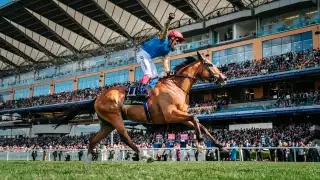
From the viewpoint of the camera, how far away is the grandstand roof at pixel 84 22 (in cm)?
4569

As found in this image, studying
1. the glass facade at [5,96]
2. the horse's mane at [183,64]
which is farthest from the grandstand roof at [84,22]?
the horse's mane at [183,64]

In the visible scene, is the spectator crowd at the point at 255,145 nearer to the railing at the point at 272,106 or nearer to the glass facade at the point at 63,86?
the railing at the point at 272,106

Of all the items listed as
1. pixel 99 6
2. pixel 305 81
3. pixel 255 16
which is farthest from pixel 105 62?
pixel 305 81

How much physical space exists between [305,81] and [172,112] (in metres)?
31.4

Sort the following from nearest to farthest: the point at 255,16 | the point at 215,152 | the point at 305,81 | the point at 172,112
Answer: the point at 172,112, the point at 215,152, the point at 305,81, the point at 255,16

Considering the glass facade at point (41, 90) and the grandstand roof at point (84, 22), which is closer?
the grandstand roof at point (84, 22)

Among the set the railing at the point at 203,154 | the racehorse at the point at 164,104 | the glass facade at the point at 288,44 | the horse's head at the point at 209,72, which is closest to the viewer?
the racehorse at the point at 164,104

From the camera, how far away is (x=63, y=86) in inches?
2431

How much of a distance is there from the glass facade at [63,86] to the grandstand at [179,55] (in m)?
0.17

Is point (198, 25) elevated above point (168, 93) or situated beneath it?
elevated above

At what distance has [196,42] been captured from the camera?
150ft

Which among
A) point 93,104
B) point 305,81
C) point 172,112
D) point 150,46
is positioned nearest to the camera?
point 172,112

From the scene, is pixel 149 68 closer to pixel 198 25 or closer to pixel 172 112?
pixel 172 112

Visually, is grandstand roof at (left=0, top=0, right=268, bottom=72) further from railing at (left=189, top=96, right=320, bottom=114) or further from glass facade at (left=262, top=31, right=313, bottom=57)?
railing at (left=189, top=96, right=320, bottom=114)
